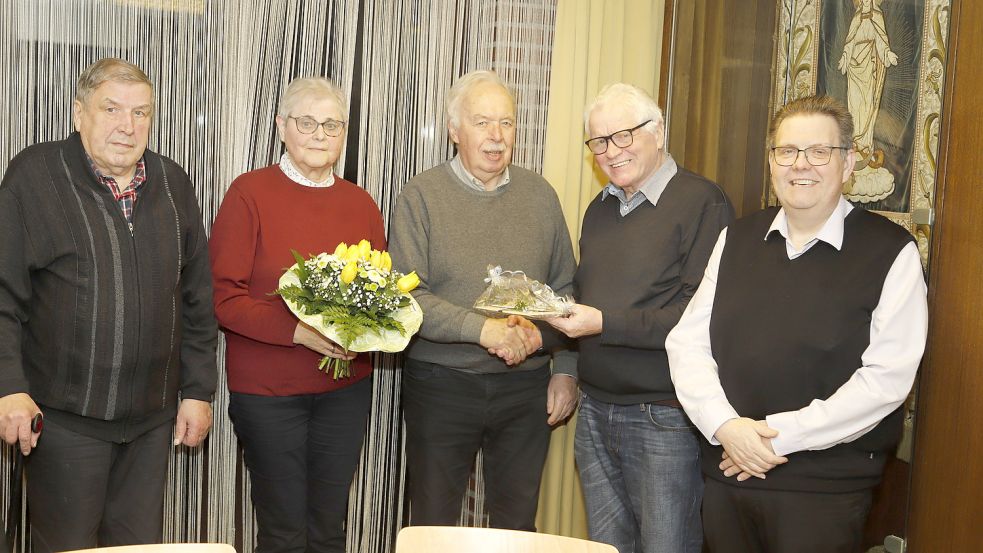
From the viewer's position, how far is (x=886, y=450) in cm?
218

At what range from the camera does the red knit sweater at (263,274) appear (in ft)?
9.16

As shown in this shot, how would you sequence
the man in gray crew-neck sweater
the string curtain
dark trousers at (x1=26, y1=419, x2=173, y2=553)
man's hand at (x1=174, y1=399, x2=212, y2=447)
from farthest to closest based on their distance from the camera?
the string curtain → the man in gray crew-neck sweater → man's hand at (x1=174, y1=399, x2=212, y2=447) → dark trousers at (x1=26, y1=419, x2=173, y2=553)

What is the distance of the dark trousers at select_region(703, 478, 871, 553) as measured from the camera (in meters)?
2.12

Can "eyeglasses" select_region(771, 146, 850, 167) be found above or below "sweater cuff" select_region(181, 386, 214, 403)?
above

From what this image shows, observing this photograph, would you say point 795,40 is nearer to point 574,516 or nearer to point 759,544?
point 759,544

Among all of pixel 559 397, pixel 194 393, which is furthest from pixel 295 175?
pixel 559 397

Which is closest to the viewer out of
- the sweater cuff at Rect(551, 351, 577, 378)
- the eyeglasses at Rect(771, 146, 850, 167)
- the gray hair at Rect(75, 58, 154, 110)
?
the eyeglasses at Rect(771, 146, 850, 167)

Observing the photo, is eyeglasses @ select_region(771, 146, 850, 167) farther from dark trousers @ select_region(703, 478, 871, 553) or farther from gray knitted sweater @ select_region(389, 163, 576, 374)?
gray knitted sweater @ select_region(389, 163, 576, 374)

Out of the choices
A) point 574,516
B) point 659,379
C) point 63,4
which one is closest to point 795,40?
point 659,379

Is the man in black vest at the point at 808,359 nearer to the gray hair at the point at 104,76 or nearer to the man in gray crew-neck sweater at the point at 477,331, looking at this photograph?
the man in gray crew-neck sweater at the point at 477,331

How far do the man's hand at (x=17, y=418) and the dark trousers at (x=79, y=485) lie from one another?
0.09 meters

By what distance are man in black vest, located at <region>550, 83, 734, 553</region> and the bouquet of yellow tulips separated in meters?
0.52

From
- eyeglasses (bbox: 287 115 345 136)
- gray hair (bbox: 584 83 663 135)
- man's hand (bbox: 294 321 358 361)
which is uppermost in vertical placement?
gray hair (bbox: 584 83 663 135)

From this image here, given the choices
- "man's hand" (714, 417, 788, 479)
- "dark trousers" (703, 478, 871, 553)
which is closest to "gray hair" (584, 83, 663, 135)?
"man's hand" (714, 417, 788, 479)
